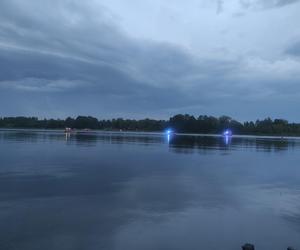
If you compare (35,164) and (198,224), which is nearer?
(198,224)

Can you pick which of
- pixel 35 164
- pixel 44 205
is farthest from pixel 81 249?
pixel 35 164

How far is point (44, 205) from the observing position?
21422 mm

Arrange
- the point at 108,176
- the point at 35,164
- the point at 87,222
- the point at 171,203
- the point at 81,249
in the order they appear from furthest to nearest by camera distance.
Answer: the point at 35,164 → the point at 108,176 → the point at 171,203 → the point at 87,222 → the point at 81,249

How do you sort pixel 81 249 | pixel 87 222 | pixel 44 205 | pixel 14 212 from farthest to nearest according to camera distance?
pixel 44 205 < pixel 14 212 < pixel 87 222 < pixel 81 249

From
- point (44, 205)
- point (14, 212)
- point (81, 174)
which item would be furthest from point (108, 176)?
point (14, 212)

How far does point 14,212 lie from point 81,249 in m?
6.22

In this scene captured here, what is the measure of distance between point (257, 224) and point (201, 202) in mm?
5111

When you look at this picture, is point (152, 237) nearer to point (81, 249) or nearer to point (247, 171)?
point (81, 249)

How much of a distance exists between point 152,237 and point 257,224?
5581 millimetres

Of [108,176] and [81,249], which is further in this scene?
[108,176]

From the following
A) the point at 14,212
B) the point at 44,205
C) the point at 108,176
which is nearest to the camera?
the point at 14,212

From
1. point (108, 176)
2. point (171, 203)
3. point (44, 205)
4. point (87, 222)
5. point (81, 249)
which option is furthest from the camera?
point (108, 176)

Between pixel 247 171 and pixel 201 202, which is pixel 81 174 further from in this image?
pixel 247 171

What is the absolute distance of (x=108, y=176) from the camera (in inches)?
1345
